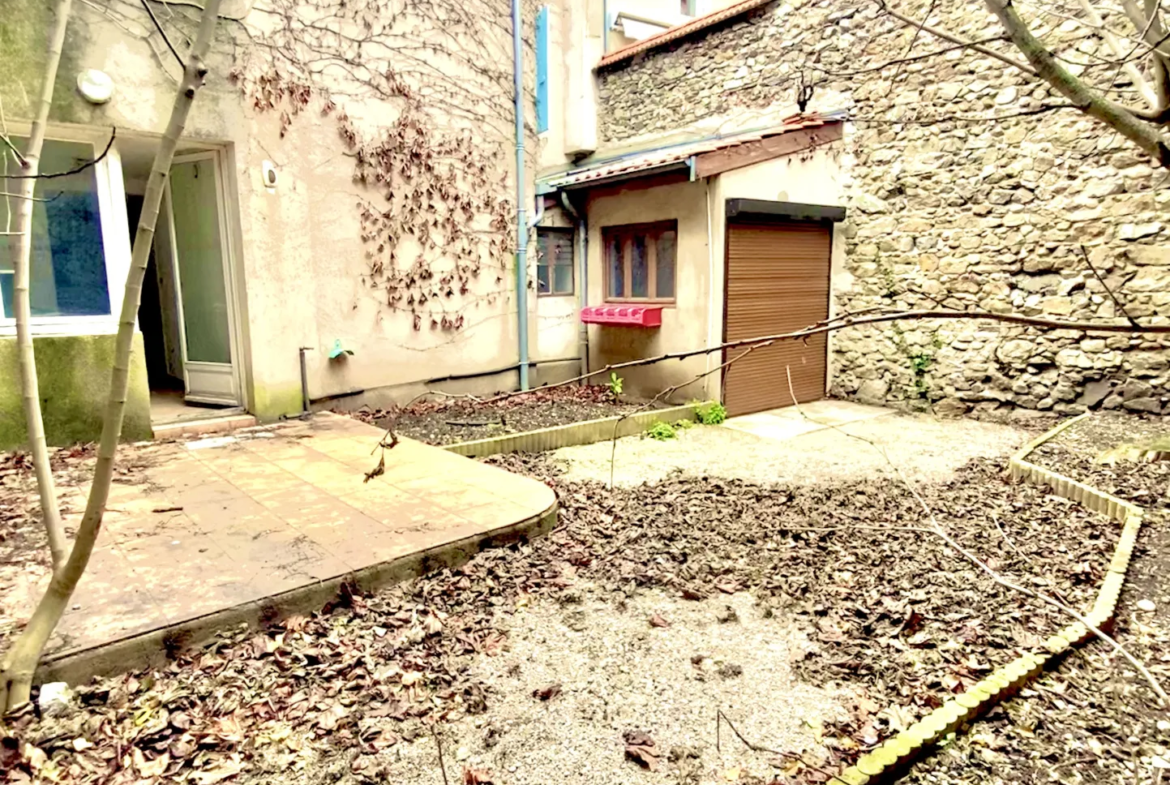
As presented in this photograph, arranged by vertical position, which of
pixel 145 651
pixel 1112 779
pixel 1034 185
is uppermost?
pixel 1034 185

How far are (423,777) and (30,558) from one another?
2.41 m

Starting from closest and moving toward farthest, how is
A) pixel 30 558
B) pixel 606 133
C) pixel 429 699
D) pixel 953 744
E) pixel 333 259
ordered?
pixel 953 744 → pixel 429 699 → pixel 30 558 → pixel 333 259 → pixel 606 133

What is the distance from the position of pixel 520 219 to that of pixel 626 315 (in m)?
1.72

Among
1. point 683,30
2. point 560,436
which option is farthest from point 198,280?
point 683,30

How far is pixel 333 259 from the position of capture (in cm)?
648

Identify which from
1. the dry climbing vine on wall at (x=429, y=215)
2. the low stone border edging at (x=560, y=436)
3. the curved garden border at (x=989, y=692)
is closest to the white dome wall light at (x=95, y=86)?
the dry climbing vine on wall at (x=429, y=215)

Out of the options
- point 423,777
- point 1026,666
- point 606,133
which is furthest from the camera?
point 606,133

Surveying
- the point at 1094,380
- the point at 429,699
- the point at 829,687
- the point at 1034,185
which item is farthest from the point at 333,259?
the point at 1094,380

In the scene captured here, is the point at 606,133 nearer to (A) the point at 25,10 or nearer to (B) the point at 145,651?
(A) the point at 25,10

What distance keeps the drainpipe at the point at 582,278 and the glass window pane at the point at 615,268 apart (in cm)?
37

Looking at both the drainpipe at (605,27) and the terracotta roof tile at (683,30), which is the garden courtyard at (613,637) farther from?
the drainpipe at (605,27)

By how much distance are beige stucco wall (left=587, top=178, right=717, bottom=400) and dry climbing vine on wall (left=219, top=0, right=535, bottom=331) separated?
4.61 feet

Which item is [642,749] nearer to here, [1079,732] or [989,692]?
[989,692]

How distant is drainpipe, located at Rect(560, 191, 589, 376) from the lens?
8.99m
